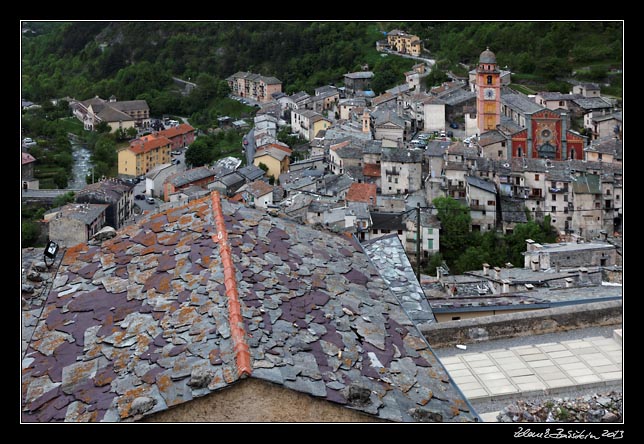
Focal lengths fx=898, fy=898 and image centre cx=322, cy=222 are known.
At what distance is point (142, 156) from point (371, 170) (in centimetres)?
750

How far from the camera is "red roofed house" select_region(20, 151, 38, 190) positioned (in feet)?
71.6

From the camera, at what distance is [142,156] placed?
79.0 ft

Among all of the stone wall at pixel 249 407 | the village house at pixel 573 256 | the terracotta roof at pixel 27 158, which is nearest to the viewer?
the stone wall at pixel 249 407

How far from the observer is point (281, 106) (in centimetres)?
2870

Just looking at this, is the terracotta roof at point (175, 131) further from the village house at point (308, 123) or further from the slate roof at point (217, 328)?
the slate roof at point (217, 328)

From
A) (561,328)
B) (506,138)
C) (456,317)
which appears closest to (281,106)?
A: (506,138)

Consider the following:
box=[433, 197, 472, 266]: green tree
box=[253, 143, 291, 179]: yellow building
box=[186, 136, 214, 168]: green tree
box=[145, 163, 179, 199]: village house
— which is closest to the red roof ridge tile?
box=[433, 197, 472, 266]: green tree

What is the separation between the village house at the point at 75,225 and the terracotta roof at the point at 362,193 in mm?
4740

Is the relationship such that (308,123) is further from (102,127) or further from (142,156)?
(102,127)

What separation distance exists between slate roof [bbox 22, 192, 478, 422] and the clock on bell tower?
1706cm

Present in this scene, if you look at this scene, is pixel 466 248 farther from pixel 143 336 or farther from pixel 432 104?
pixel 143 336

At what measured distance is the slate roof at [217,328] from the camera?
10.3ft

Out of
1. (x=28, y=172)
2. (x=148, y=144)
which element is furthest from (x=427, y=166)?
(x=28, y=172)

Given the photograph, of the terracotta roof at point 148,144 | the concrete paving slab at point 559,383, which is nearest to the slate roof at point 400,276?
the concrete paving slab at point 559,383
